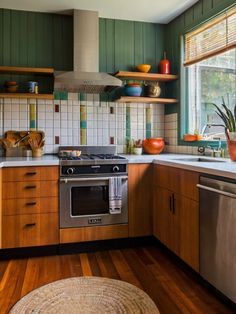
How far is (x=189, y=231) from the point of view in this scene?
2.34 metres

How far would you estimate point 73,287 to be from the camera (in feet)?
7.25

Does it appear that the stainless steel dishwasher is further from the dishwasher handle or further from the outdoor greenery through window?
the outdoor greenery through window

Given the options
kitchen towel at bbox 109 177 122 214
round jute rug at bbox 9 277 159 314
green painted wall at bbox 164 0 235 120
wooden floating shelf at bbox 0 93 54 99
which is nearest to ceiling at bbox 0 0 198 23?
green painted wall at bbox 164 0 235 120

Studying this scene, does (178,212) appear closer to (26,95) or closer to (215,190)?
(215,190)

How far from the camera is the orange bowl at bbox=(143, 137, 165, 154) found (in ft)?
11.9

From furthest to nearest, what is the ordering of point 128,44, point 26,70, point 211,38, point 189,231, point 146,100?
point 128,44
point 146,100
point 26,70
point 211,38
point 189,231

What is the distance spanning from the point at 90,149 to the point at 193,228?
1704 mm

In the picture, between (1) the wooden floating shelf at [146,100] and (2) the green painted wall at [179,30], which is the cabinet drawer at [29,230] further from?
(2) the green painted wall at [179,30]

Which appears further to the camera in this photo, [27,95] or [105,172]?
[27,95]

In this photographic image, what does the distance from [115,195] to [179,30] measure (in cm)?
208

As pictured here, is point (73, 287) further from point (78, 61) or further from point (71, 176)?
point (78, 61)

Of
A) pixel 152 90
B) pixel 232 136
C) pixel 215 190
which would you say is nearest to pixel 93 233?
pixel 215 190

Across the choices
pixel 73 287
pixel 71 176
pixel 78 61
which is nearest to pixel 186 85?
pixel 78 61

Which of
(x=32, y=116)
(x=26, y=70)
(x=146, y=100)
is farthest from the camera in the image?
(x=146, y=100)
